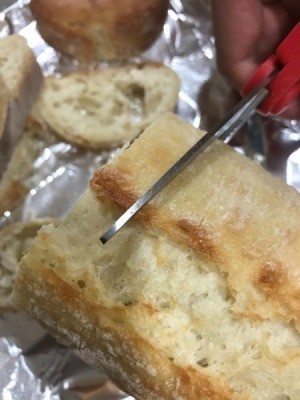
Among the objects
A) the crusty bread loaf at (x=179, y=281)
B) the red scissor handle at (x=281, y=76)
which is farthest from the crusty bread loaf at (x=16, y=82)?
the red scissor handle at (x=281, y=76)

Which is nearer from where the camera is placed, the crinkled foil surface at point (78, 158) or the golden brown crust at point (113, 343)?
the golden brown crust at point (113, 343)

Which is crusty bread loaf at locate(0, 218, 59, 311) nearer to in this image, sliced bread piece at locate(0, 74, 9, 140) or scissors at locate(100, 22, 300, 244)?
sliced bread piece at locate(0, 74, 9, 140)

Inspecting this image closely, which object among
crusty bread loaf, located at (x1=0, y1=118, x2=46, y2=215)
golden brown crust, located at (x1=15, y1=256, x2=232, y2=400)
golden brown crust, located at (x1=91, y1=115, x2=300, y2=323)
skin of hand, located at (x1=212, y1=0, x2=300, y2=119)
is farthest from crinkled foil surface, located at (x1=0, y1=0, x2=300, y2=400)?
golden brown crust, located at (x1=91, y1=115, x2=300, y2=323)

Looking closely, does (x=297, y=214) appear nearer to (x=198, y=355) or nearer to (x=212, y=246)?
(x=212, y=246)

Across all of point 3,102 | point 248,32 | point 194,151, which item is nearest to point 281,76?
point 248,32

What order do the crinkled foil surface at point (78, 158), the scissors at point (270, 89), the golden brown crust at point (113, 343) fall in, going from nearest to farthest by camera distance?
the golden brown crust at point (113, 343) → the scissors at point (270, 89) → the crinkled foil surface at point (78, 158)

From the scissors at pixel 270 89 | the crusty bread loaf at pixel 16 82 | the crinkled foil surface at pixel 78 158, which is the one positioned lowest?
the crinkled foil surface at pixel 78 158

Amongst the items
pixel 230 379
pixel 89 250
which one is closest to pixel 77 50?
pixel 89 250

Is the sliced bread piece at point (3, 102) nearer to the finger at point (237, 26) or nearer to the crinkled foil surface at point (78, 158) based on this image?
the crinkled foil surface at point (78, 158)

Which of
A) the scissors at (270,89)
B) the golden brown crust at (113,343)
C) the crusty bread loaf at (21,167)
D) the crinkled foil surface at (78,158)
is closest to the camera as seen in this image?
the golden brown crust at (113,343)
